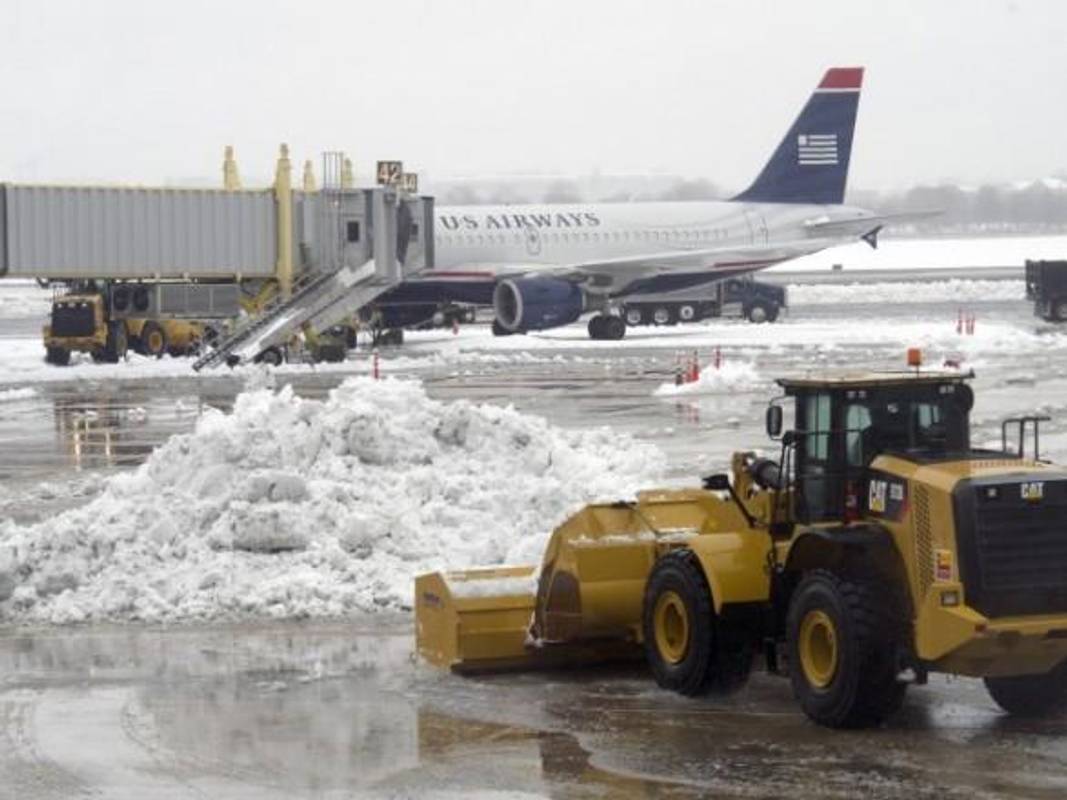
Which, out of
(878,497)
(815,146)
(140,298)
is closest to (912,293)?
(815,146)

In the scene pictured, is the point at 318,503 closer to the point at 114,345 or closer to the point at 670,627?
the point at 670,627

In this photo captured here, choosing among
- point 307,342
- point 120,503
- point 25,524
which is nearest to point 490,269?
point 307,342

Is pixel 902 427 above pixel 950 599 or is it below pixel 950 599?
above

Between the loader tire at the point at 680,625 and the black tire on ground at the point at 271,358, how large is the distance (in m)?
34.0

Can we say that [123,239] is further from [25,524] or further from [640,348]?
[25,524]

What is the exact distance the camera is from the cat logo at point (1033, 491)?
11516 mm

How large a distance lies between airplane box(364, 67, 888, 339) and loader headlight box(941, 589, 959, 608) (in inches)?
1581

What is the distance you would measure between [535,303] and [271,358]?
312 inches

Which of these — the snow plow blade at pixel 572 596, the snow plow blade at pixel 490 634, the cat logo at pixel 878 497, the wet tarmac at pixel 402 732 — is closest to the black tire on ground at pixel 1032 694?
the wet tarmac at pixel 402 732

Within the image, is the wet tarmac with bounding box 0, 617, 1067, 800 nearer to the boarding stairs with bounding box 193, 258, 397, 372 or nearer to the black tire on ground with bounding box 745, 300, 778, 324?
the boarding stairs with bounding box 193, 258, 397, 372

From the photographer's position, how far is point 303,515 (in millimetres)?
17375

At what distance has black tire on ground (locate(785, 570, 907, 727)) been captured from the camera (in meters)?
11.5

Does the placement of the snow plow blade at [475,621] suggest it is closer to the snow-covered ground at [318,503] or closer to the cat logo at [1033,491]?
the snow-covered ground at [318,503]

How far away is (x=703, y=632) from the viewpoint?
501 inches
